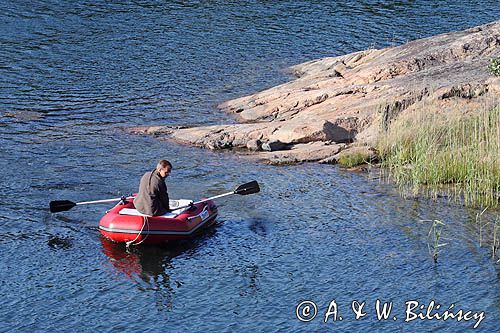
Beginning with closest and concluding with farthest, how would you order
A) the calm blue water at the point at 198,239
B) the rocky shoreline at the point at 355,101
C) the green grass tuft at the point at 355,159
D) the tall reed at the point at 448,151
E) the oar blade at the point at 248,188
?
the calm blue water at the point at 198,239, the oar blade at the point at 248,188, the tall reed at the point at 448,151, the green grass tuft at the point at 355,159, the rocky shoreline at the point at 355,101

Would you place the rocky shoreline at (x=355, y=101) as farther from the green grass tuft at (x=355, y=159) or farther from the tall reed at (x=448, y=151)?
the tall reed at (x=448, y=151)

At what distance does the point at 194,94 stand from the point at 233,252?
1333 cm

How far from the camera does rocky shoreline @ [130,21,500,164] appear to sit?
22016mm

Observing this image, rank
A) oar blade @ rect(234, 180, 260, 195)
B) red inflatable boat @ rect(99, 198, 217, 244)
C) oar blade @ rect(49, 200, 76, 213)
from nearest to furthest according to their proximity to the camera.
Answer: red inflatable boat @ rect(99, 198, 217, 244), oar blade @ rect(49, 200, 76, 213), oar blade @ rect(234, 180, 260, 195)

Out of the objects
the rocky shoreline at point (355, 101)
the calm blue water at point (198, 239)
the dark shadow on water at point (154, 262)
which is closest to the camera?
the calm blue water at point (198, 239)

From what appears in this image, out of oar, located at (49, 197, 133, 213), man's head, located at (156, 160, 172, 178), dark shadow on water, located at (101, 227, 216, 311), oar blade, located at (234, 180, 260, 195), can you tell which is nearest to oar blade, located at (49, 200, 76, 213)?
oar, located at (49, 197, 133, 213)

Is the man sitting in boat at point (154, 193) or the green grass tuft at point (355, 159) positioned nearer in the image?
the man sitting in boat at point (154, 193)

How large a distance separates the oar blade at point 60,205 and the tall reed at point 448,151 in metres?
6.88

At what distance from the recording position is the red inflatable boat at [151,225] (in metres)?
16.8

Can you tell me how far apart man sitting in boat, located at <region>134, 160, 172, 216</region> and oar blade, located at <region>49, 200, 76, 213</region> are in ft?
4.87

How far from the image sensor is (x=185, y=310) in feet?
46.1

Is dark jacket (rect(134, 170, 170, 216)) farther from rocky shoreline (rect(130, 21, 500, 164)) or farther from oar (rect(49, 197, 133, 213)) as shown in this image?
rocky shoreline (rect(130, 21, 500, 164))

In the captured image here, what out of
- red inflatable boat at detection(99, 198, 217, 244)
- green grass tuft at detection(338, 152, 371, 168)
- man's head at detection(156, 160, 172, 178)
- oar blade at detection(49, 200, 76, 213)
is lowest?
red inflatable boat at detection(99, 198, 217, 244)

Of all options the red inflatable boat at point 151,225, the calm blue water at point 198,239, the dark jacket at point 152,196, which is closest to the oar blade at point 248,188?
A: the calm blue water at point 198,239
